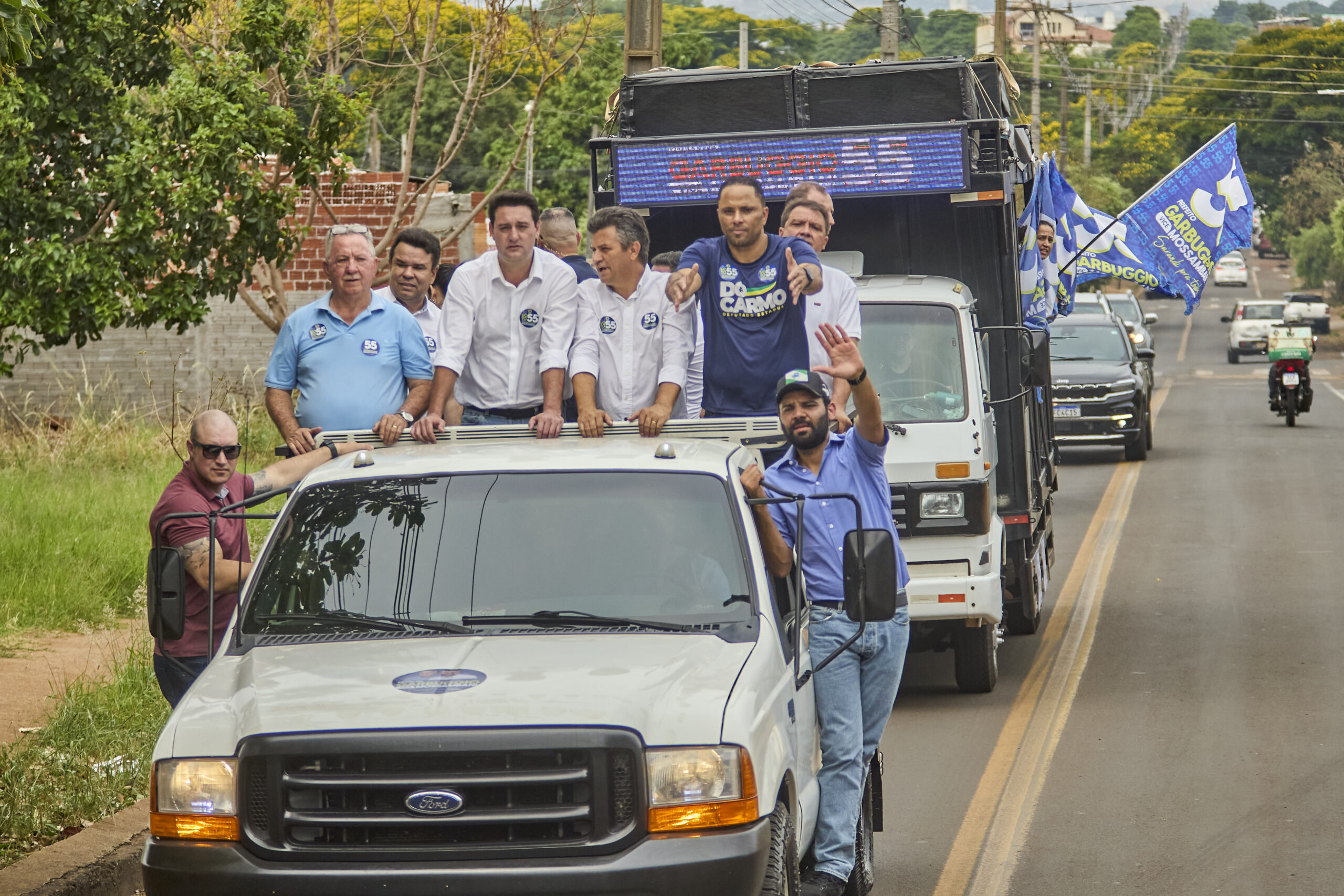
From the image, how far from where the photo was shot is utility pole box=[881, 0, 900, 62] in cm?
2783

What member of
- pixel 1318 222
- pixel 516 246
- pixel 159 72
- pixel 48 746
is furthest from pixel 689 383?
pixel 1318 222

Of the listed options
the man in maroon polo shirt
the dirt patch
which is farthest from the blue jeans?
the dirt patch

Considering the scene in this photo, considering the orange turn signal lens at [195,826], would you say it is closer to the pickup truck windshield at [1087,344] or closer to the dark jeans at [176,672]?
the dark jeans at [176,672]

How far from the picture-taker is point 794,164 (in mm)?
10219

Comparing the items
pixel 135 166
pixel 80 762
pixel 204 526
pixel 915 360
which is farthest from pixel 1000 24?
pixel 204 526

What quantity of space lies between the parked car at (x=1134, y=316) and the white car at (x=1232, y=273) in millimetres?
52242

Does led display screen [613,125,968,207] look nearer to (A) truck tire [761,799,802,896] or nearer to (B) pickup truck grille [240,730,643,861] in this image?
(A) truck tire [761,799,802,896]

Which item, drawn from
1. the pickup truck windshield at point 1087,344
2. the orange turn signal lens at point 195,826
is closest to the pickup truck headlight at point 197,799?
the orange turn signal lens at point 195,826

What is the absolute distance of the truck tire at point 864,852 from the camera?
6.13 metres

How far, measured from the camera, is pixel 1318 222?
85.4 m

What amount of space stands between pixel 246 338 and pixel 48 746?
15.8 meters

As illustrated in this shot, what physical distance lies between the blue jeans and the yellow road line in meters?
1.01

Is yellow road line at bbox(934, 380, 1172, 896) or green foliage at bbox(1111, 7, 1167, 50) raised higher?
green foliage at bbox(1111, 7, 1167, 50)

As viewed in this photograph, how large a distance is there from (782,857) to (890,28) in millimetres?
24841
